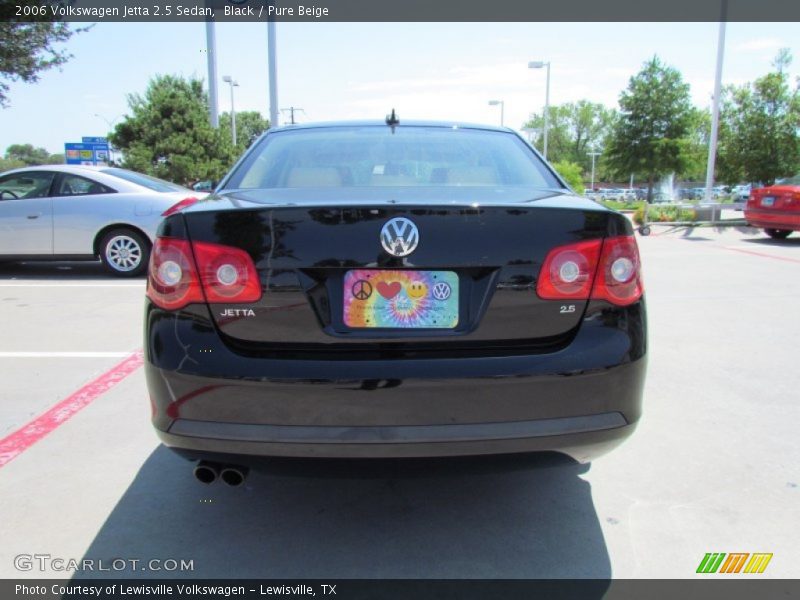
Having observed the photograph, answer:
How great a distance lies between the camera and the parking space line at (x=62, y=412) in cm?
329

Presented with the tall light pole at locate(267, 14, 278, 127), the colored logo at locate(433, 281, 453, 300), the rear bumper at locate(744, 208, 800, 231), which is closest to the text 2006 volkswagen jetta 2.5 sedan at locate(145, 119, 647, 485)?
the colored logo at locate(433, 281, 453, 300)

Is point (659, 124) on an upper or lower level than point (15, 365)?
upper

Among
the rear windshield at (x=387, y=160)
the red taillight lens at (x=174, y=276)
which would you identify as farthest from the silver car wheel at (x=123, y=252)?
the red taillight lens at (x=174, y=276)

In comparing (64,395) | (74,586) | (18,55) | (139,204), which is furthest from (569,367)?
A: (18,55)

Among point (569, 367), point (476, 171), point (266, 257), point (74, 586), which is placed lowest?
point (74, 586)

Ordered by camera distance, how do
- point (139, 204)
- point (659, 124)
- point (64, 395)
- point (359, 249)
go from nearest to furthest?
point (359, 249), point (64, 395), point (139, 204), point (659, 124)

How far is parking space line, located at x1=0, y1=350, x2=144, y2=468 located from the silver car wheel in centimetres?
A: 402

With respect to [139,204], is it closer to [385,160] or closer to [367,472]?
[385,160]

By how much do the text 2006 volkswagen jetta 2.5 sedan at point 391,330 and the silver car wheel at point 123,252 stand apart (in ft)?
22.5

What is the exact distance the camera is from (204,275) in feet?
6.86

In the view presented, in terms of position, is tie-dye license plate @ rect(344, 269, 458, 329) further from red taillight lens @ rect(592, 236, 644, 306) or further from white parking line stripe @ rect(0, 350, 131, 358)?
white parking line stripe @ rect(0, 350, 131, 358)

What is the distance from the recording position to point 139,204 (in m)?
8.38

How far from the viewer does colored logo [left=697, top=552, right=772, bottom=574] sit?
2.31 meters

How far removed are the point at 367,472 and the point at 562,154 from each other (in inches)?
3552
